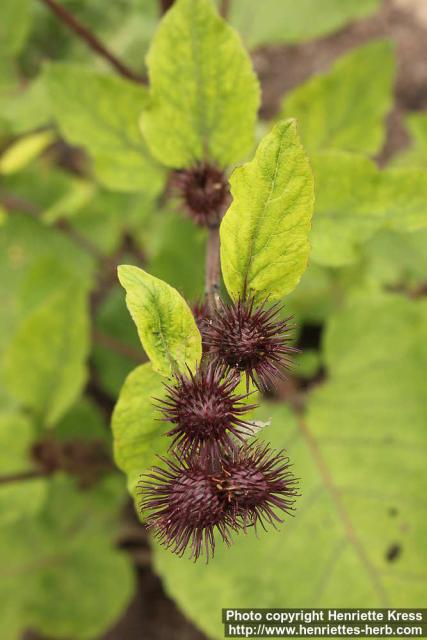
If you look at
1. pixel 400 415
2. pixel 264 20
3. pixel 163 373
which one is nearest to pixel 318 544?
pixel 400 415

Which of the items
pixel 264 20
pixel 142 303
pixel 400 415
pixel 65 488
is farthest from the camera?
pixel 65 488

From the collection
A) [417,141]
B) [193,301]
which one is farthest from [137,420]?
[417,141]

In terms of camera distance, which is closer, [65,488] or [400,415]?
[400,415]

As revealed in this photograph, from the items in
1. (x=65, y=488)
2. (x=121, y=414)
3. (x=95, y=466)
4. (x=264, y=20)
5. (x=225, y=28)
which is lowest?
(x=65, y=488)

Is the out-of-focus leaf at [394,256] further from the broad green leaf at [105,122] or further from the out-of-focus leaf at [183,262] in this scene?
the broad green leaf at [105,122]

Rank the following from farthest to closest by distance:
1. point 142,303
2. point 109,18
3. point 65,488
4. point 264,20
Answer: point 109,18
point 65,488
point 264,20
point 142,303

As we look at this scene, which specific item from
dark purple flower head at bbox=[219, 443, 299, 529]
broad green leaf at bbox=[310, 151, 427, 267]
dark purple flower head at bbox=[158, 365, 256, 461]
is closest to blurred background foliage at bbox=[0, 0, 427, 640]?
broad green leaf at bbox=[310, 151, 427, 267]

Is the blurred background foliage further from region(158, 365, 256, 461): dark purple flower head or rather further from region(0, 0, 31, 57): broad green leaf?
region(158, 365, 256, 461): dark purple flower head

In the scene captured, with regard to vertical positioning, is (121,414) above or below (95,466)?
above

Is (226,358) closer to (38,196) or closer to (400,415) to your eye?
(400,415)
